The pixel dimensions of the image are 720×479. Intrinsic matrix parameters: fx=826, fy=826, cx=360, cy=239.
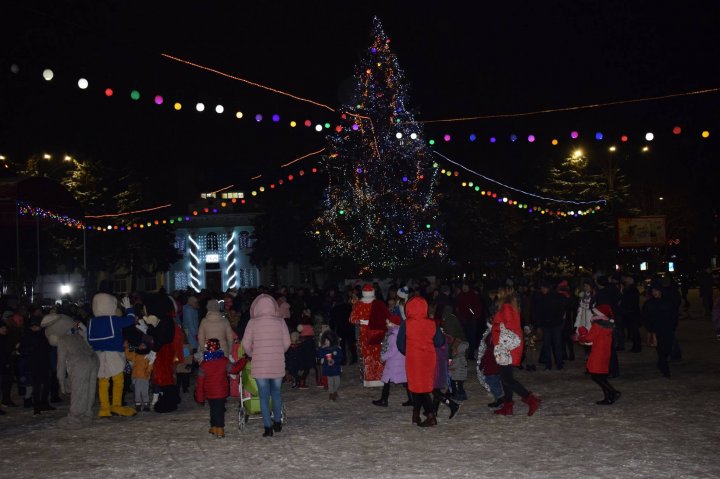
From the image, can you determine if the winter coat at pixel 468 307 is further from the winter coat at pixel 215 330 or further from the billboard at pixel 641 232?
the billboard at pixel 641 232

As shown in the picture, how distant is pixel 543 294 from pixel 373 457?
28.6ft

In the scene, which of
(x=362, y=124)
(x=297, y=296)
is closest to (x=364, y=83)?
(x=362, y=124)

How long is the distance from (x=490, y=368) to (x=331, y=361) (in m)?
2.98

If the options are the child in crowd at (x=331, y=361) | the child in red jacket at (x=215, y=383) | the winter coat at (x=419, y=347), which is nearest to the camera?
the child in red jacket at (x=215, y=383)

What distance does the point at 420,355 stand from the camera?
1029 cm

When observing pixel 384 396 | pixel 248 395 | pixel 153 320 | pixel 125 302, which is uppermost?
pixel 125 302

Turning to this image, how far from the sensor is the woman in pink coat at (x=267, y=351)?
33.3 ft

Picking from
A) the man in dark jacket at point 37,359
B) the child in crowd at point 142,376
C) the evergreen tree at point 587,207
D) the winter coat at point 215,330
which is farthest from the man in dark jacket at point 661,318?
the evergreen tree at point 587,207

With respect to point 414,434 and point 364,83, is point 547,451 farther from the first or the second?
point 364,83

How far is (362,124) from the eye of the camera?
39.7 metres

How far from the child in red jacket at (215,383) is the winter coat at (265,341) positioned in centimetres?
31

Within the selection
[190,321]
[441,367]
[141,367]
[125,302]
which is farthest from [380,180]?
[441,367]

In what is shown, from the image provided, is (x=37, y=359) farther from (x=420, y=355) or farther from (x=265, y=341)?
(x=420, y=355)

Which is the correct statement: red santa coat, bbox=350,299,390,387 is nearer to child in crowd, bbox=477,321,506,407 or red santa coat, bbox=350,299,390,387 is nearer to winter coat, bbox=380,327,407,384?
winter coat, bbox=380,327,407,384
